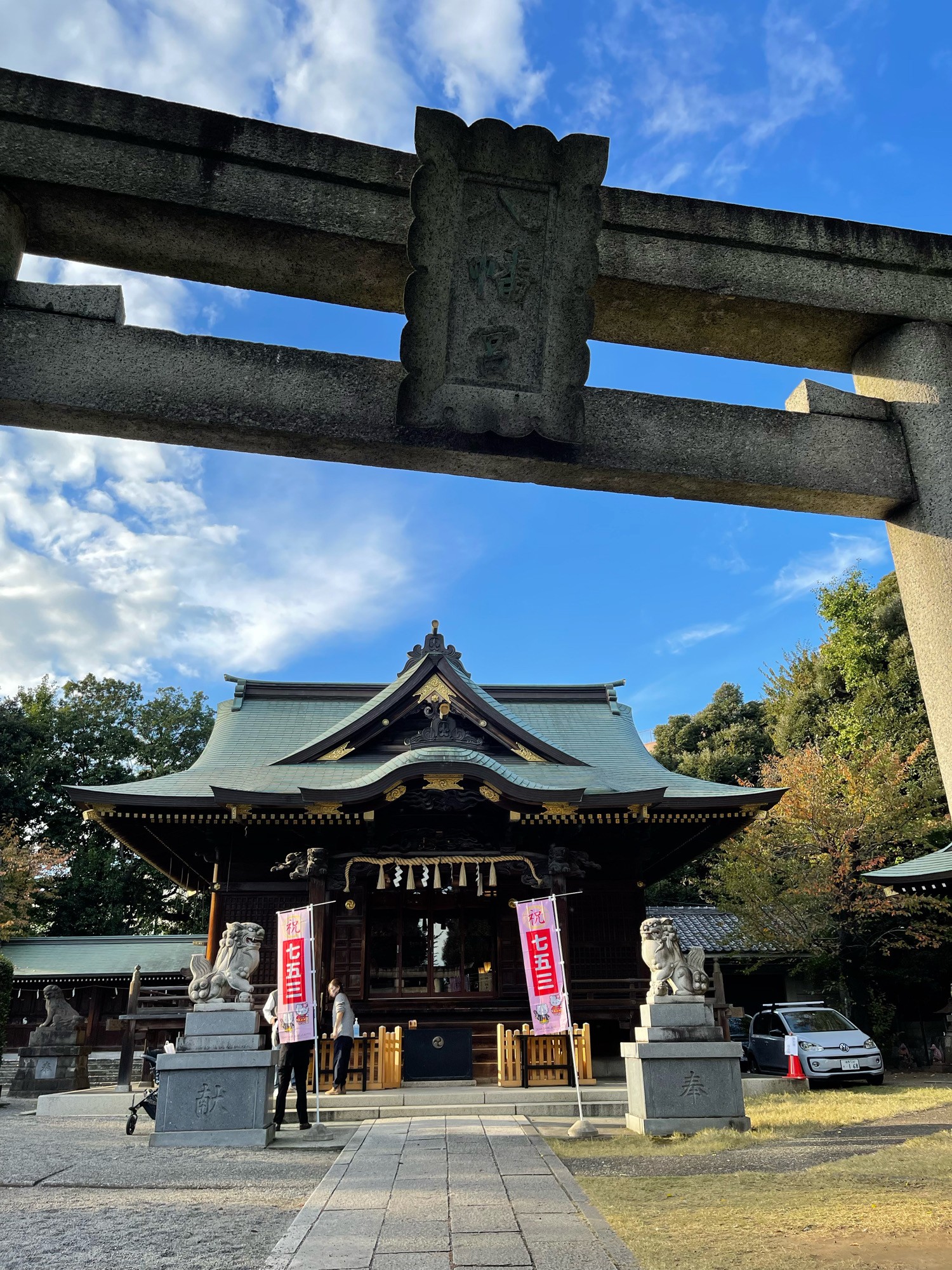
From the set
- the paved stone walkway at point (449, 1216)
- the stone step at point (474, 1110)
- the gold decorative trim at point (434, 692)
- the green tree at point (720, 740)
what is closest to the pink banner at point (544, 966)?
the stone step at point (474, 1110)

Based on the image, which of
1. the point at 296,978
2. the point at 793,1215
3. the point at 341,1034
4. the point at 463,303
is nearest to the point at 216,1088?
the point at 296,978

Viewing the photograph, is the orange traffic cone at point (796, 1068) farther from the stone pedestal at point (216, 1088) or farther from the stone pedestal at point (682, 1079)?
the stone pedestal at point (216, 1088)

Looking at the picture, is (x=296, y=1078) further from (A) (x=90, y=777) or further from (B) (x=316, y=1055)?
(A) (x=90, y=777)

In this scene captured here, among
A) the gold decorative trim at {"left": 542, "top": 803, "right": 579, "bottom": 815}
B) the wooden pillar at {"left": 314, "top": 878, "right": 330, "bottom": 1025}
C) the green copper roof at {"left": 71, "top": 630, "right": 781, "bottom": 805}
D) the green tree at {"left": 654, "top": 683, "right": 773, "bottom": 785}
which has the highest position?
the green tree at {"left": 654, "top": 683, "right": 773, "bottom": 785}

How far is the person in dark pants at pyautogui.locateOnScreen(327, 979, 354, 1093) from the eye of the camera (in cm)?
1177

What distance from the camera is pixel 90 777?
3591 centimetres

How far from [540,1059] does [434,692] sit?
6492 millimetres

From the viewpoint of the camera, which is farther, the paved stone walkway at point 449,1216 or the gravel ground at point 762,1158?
the gravel ground at point 762,1158

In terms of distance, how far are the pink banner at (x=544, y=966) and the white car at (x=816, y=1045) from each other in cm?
684

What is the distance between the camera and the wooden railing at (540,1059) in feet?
41.5

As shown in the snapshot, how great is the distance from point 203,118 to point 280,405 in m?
1.29

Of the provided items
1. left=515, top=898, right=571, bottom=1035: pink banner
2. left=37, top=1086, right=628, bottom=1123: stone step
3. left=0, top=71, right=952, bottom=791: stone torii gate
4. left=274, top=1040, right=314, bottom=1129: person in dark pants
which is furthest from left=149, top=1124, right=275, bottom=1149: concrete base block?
left=0, top=71, right=952, bottom=791: stone torii gate

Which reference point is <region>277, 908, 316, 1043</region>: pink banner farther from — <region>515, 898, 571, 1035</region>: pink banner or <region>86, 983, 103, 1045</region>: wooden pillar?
<region>86, 983, 103, 1045</region>: wooden pillar

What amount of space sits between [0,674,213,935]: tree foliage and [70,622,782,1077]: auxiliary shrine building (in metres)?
18.0
